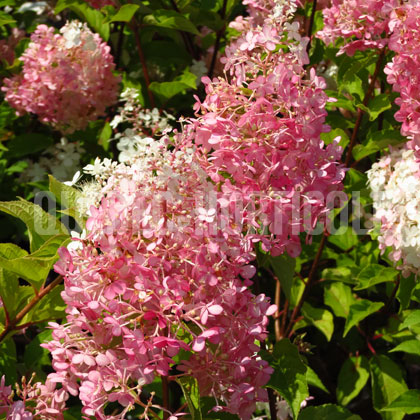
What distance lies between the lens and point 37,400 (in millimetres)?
1527

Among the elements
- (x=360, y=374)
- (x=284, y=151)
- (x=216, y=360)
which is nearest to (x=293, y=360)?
(x=216, y=360)

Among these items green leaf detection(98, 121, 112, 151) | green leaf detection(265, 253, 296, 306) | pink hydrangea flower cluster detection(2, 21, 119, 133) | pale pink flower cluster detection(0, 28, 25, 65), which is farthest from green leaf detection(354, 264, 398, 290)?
pale pink flower cluster detection(0, 28, 25, 65)

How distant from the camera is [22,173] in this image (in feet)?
9.80

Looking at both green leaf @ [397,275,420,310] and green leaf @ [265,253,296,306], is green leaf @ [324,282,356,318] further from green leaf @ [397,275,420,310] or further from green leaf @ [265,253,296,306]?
green leaf @ [265,253,296,306]

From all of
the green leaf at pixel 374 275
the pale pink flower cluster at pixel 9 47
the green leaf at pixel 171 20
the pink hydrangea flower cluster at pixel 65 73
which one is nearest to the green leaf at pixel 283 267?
the green leaf at pixel 374 275

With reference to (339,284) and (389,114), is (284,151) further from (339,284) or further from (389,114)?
(389,114)

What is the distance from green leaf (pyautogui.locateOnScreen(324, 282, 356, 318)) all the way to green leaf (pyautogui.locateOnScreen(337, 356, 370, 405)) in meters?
0.20

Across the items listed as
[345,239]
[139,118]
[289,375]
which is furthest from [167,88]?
[289,375]

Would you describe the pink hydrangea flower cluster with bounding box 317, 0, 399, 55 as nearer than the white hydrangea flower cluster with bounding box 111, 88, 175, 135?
Yes

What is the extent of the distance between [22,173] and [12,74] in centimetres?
45

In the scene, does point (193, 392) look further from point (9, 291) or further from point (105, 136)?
point (105, 136)

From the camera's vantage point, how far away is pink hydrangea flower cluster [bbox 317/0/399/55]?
2059mm

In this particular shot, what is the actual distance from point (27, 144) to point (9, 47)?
21.3 inches

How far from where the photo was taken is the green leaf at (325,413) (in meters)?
1.96
